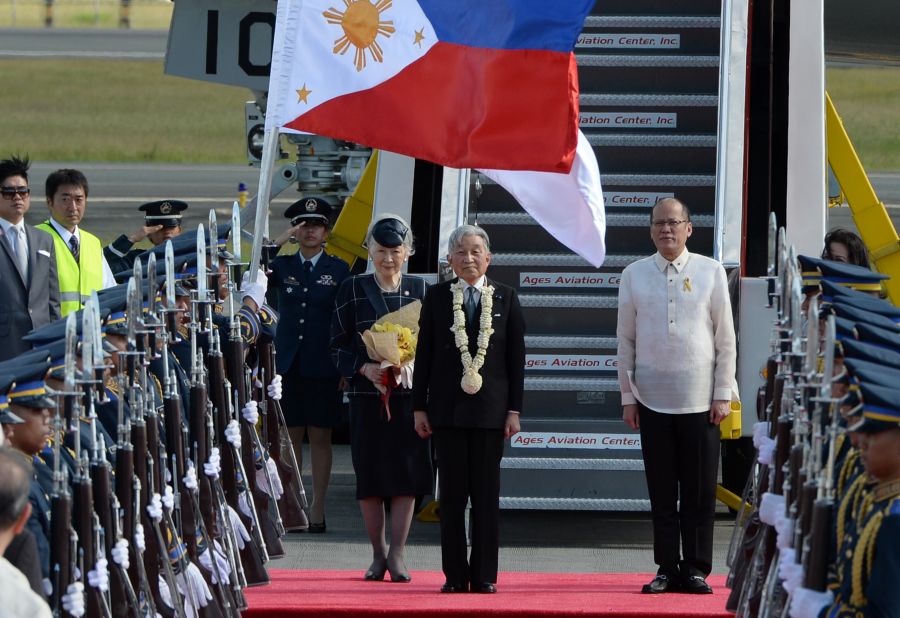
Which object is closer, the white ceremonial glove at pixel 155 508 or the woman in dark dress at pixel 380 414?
the white ceremonial glove at pixel 155 508

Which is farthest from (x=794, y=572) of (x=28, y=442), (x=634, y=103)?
(x=634, y=103)

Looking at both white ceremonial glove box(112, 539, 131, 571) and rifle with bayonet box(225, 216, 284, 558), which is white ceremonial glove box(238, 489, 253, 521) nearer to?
rifle with bayonet box(225, 216, 284, 558)

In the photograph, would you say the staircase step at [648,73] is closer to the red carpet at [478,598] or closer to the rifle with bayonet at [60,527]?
the red carpet at [478,598]

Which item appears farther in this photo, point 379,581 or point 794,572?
point 379,581

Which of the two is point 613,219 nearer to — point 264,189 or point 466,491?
point 466,491

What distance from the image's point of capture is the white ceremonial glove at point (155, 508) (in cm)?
602

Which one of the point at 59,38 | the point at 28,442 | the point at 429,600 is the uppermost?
the point at 59,38

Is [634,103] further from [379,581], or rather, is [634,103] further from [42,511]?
[42,511]

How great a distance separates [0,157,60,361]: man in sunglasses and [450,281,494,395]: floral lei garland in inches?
101

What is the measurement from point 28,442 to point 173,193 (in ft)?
71.4

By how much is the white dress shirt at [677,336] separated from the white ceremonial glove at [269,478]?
5.33ft

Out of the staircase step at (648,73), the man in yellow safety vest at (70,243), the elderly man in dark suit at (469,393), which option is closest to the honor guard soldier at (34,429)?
the elderly man in dark suit at (469,393)

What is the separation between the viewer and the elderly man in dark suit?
763 cm

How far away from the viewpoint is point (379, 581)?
7895 millimetres
